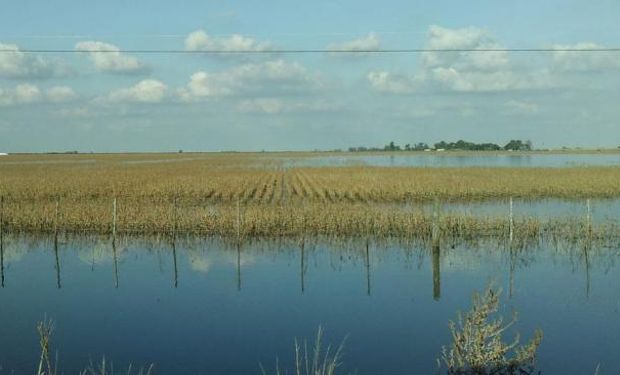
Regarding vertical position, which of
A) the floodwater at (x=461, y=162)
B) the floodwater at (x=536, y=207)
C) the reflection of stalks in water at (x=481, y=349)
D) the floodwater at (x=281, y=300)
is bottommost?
the floodwater at (x=281, y=300)

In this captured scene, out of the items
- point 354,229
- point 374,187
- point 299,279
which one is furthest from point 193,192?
point 299,279

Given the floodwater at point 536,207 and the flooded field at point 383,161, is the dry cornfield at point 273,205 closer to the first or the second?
the floodwater at point 536,207

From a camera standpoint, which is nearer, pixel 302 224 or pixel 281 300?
pixel 281 300

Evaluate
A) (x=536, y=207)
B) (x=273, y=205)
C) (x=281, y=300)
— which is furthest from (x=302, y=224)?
(x=536, y=207)

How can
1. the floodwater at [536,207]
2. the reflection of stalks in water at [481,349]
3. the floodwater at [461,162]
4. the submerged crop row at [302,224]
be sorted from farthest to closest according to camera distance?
1. the floodwater at [461,162]
2. the floodwater at [536,207]
3. the submerged crop row at [302,224]
4. the reflection of stalks in water at [481,349]

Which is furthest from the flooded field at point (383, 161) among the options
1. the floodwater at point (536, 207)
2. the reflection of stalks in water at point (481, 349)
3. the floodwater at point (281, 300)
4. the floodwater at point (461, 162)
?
the reflection of stalks in water at point (481, 349)

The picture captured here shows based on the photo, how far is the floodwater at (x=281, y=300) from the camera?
8828mm

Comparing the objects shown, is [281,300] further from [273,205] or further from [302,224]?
[273,205]

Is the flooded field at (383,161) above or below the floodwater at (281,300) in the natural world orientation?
above

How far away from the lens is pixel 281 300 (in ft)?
38.7

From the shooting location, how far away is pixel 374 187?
3194 centimetres

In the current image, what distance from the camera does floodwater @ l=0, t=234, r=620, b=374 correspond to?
8.83 m

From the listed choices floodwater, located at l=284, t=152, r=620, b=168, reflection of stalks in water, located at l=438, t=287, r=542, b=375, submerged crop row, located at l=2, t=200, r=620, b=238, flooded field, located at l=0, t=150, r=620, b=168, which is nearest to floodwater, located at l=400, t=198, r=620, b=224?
submerged crop row, located at l=2, t=200, r=620, b=238

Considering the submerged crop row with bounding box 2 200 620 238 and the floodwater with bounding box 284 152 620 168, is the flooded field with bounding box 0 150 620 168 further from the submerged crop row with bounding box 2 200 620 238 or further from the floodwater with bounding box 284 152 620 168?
the submerged crop row with bounding box 2 200 620 238
